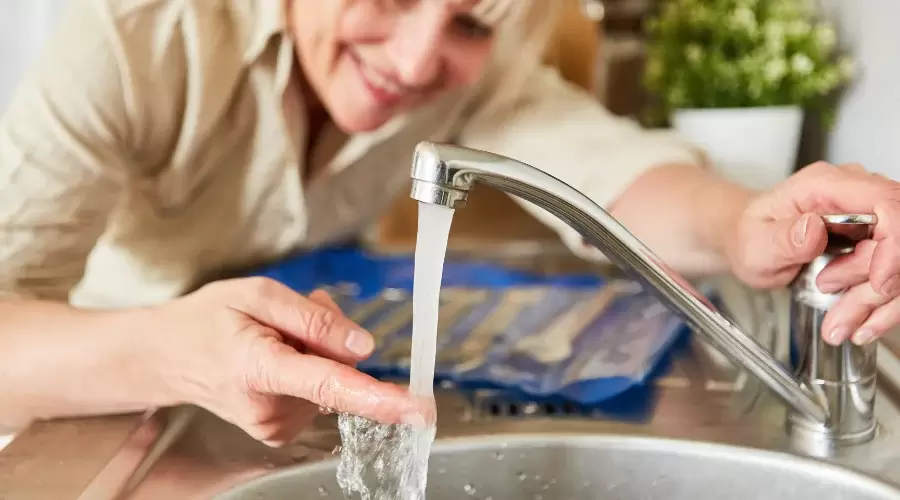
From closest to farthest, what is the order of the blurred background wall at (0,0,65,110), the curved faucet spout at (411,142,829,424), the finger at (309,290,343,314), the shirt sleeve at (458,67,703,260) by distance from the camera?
the curved faucet spout at (411,142,829,424) < the finger at (309,290,343,314) < the shirt sleeve at (458,67,703,260) < the blurred background wall at (0,0,65,110)

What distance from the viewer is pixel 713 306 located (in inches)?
16.6

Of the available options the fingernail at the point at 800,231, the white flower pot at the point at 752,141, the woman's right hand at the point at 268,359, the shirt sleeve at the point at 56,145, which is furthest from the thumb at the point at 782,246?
the shirt sleeve at the point at 56,145

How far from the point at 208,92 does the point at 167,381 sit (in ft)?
0.85

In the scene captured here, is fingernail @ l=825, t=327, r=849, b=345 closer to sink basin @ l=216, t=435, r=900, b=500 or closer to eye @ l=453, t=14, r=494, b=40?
sink basin @ l=216, t=435, r=900, b=500

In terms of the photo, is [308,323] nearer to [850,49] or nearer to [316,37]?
[316,37]

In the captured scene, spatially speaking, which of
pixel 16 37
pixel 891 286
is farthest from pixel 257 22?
pixel 16 37

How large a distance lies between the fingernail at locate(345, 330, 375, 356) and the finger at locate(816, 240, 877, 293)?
0.25m

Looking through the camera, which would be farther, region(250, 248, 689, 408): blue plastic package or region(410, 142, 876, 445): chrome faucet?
region(250, 248, 689, 408): blue plastic package

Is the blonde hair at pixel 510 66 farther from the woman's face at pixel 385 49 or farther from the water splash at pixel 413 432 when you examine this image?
the water splash at pixel 413 432

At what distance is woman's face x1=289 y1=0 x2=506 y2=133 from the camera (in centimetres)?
57

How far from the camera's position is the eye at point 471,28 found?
60 cm

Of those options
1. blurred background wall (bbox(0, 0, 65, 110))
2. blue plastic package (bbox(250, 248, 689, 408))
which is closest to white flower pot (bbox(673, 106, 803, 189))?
blue plastic package (bbox(250, 248, 689, 408))

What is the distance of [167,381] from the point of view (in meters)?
0.46

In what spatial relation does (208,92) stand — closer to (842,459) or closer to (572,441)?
(572,441)
